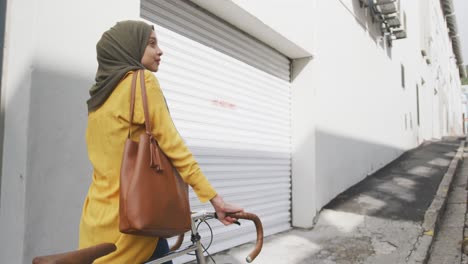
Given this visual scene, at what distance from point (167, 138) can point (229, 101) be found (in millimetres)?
3382

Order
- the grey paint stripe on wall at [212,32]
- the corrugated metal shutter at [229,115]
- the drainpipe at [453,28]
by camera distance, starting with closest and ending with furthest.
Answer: the grey paint stripe on wall at [212,32], the corrugated metal shutter at [229,115], the drainpipe at [453,28]

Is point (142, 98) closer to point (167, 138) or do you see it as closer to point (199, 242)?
point (167, 138)

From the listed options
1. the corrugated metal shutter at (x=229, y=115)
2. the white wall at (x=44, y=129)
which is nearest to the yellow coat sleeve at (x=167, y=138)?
the white wall at (x=44, y=129)

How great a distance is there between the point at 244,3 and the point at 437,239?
4042mm

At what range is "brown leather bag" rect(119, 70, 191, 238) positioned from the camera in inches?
55.1

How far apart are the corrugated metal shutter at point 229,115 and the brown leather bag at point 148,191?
237 centimetres

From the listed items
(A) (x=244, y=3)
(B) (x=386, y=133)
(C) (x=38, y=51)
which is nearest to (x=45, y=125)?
(C) (x=38, y=51)

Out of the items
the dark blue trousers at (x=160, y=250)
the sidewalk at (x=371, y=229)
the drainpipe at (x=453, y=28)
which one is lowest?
the sidewalk at (x=371, y=229)

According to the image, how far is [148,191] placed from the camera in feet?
4.65

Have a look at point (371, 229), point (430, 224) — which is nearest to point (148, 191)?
point (371, 229)

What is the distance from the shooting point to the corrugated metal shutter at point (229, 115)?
13.3 feet

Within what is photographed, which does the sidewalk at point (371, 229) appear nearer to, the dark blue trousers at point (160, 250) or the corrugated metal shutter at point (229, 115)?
the corrugated metal shutter at point (229, 115)

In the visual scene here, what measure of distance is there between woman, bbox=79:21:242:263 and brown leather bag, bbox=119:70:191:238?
36 millimetres

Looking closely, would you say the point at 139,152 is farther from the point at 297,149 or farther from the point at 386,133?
the point at 386,133
